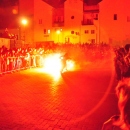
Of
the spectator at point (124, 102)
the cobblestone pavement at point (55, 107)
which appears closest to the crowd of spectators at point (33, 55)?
the cobblestone pavement at point (55, 107)

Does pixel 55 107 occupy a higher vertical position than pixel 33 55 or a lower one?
lower

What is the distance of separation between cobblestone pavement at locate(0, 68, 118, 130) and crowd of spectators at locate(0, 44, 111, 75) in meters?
5.12

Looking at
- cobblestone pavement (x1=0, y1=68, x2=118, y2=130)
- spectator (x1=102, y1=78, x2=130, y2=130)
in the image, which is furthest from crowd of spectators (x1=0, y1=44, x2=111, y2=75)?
spectator (x1=102, y1=78, x2=130, y2=130)

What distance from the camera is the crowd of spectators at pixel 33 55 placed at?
55.4ft

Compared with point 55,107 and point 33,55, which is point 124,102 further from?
point 33,55

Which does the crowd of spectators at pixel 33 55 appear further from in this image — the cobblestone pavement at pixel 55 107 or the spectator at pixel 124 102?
the spectator at pixel 124 102

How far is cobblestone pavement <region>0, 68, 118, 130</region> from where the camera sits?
6.32 meters

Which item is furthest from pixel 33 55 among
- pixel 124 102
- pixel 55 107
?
pixel 124 102

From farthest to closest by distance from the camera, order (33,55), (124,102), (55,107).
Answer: (33,55), (55,107), (124,102)

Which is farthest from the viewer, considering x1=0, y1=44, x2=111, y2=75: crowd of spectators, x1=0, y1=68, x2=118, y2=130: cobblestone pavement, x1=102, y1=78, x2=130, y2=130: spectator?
x1=0, y1=44, x2=111, y2=75: crowd of spectators

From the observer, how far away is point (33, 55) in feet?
70.4

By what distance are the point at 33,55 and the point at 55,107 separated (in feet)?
45.4

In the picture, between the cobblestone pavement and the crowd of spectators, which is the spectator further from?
the crowd of spectators

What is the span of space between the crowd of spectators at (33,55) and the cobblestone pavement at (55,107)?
5121 millimetres
